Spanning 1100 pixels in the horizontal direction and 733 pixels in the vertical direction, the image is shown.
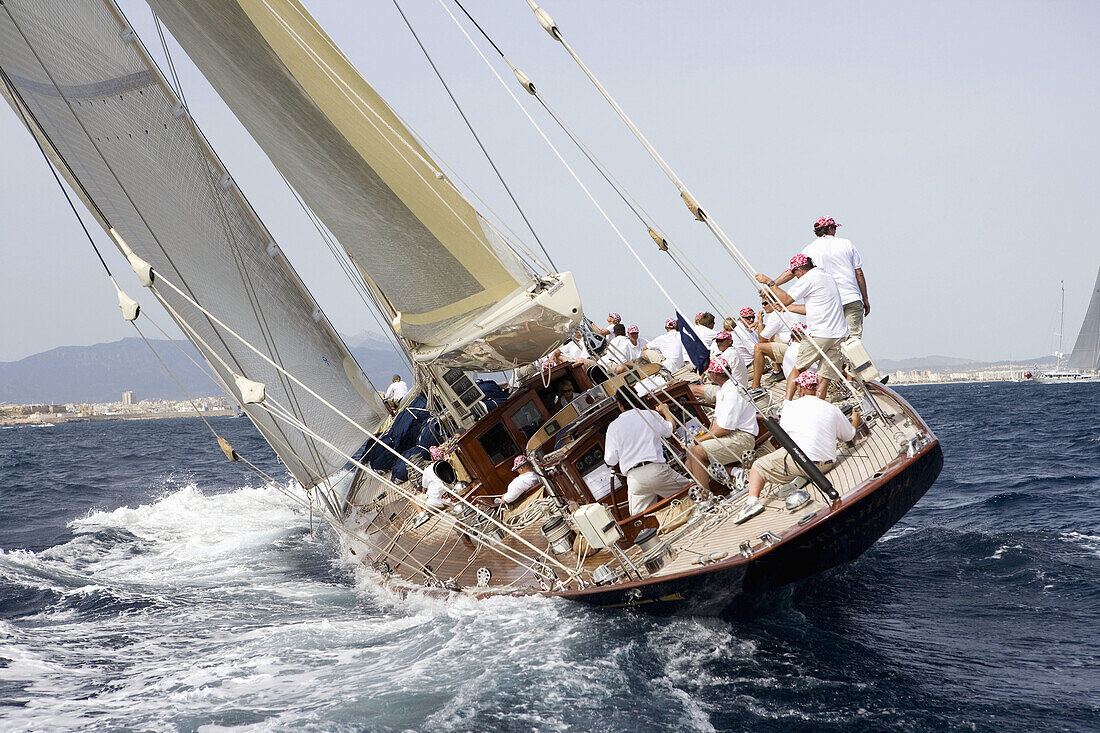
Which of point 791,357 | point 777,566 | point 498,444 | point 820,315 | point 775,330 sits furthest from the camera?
point 775,330

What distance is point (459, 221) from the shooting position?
9.91 meters

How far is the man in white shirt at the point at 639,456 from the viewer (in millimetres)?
8727

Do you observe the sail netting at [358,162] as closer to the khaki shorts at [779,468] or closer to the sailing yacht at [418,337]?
the sailing yacht at [418,337]

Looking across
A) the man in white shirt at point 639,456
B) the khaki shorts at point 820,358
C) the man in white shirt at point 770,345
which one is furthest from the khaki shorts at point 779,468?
the man in white shirt at point 770,345

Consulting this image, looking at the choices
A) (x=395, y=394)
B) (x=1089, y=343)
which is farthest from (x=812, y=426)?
(x=1089, y=343)

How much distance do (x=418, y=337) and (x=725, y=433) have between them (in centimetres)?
401

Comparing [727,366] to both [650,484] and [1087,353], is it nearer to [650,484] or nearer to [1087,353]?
[650,484]

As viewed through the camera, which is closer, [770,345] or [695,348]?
[695,348]

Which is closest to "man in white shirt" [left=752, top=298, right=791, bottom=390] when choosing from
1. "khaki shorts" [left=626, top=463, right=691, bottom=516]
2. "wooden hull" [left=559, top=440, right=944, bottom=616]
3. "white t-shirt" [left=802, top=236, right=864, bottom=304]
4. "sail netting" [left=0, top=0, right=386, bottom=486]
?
"white t-shirt" [left=802, top=236, right=864, bottom=304]

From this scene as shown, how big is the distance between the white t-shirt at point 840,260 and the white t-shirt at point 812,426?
2.07 metres

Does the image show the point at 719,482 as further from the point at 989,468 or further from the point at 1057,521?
the point at 989,468

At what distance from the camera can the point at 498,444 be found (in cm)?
1153

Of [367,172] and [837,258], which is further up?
[367,172]

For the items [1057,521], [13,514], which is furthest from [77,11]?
[1057,521]
